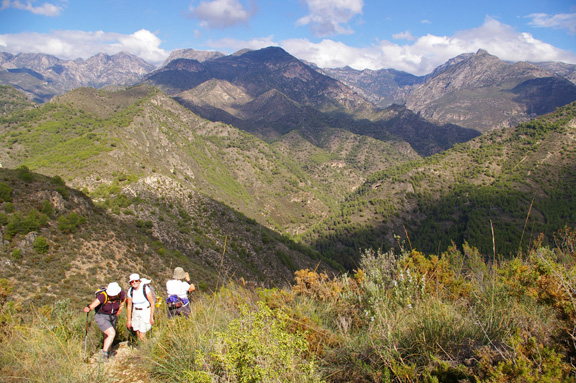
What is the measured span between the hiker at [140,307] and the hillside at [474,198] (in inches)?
2699

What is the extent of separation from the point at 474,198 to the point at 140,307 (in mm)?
97623

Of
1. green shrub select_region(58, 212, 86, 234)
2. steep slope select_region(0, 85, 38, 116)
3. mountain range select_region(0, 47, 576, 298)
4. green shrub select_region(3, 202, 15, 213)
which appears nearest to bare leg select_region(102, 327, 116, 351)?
mountain range select_region(0, 47, 576, 298)

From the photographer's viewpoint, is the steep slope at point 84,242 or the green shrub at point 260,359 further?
the steep slope at point 84,242

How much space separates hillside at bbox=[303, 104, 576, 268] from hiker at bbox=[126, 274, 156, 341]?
225ft

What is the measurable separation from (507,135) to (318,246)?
3357 inches

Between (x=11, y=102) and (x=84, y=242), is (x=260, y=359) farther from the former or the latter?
(x=11, y=102)

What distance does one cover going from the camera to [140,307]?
6.77 m

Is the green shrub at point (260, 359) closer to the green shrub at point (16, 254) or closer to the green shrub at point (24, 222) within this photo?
the green shrub at point (16, 254)

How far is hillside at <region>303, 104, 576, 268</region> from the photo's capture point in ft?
233

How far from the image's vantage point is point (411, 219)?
91.8 metres

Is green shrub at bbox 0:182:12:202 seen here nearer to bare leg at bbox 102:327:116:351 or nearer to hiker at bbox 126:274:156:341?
hiker at bbox 126:274:156:341

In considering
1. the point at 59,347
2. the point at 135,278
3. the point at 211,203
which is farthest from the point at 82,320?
the point at 211,203

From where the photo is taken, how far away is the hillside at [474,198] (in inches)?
2791

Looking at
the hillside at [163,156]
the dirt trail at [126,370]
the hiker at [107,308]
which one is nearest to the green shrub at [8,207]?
the hiker at [107,308]
